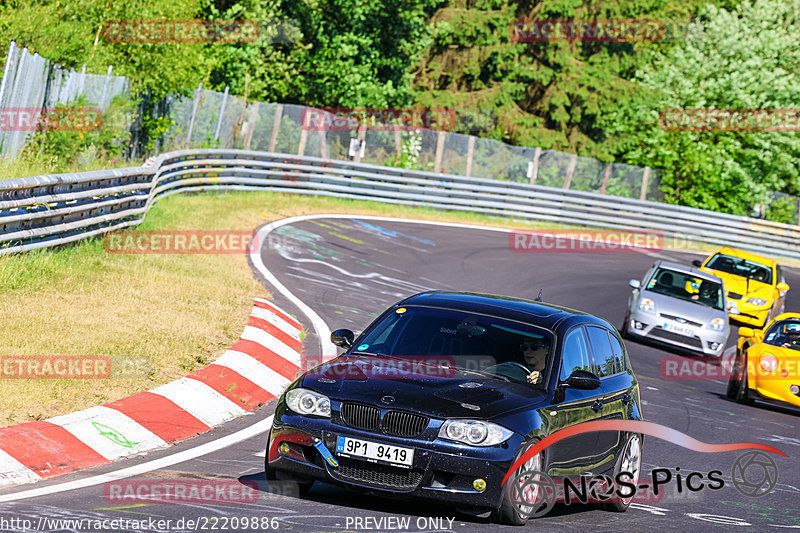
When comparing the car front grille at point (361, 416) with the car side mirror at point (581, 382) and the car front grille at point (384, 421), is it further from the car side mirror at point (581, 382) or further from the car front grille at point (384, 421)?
the car side mirror at point (581, 382)

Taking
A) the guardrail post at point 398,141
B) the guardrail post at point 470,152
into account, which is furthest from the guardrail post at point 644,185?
the guardrail post at point 398,141

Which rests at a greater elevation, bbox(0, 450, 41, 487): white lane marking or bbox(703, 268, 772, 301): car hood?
bbox(703, 268, 772, 301): car hood

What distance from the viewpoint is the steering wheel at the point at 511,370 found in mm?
7785

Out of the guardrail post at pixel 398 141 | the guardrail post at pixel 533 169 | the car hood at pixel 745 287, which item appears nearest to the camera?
the car hood at pixel 745 287

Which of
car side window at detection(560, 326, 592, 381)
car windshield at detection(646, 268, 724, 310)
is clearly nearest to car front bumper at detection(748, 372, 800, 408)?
car windshield at detection(646, 268, 724, 310)

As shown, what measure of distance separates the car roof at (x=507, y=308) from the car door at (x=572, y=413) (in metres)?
0.14

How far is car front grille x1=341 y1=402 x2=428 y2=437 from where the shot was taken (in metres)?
6.88

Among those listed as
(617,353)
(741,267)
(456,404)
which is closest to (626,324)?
(741,267)

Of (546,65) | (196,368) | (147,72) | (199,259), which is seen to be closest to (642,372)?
(199,259)

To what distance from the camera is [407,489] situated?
6793 mm

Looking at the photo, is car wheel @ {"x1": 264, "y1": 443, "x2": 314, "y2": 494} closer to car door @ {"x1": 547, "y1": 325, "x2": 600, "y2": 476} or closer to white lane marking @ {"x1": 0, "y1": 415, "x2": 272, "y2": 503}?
white lane marking @ {"x1": 0, "y1": 415, "x2": 272, "y2": 503}

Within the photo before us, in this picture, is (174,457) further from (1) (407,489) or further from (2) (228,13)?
(2) (228,13)

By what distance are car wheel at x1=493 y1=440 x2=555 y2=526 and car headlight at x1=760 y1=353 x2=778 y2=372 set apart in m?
9.09

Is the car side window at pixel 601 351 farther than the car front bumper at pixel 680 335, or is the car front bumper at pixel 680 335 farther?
the car front bumper at pixel 680 335
